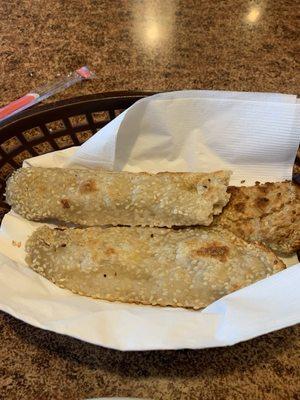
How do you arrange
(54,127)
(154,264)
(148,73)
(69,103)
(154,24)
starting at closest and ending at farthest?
1. (154,264)
2. (69,103)
3. (54,127)
4. (148,73)
5. (154,24)

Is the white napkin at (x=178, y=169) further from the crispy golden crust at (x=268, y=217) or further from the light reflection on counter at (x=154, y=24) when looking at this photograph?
the light reflection on counter at (x=154, y=24)

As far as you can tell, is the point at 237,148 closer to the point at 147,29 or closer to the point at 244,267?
the point at 244,267

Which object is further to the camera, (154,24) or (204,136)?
(154,24)

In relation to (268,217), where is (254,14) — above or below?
above

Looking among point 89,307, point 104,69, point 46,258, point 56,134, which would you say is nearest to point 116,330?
point 89,307

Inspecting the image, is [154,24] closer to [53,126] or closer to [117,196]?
[53,126]

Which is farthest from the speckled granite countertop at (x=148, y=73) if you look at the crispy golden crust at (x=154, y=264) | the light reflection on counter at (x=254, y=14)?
the crispy golden crust at (x=154, y=264)

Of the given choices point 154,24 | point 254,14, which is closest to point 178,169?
point 154,24
